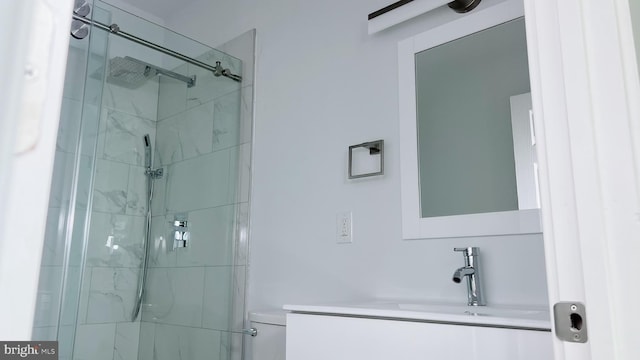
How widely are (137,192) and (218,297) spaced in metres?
0.71

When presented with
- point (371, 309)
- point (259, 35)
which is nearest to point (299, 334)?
point (371, 309)

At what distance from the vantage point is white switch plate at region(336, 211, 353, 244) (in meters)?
1.78

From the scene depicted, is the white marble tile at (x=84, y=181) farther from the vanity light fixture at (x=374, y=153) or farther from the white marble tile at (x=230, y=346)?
the vanity light fixture at (x=374, y=153)

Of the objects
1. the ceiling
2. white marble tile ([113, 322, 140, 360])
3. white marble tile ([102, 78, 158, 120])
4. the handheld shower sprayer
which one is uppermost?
the ceiling

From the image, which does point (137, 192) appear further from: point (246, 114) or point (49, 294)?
point (49, 294)

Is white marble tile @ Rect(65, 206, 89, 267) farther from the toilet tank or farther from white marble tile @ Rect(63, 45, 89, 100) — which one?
the toilet tank

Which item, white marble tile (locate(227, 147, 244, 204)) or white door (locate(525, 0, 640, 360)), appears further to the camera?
white marble tile (locate(227, 147, 244, 204))

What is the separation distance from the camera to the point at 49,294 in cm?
162

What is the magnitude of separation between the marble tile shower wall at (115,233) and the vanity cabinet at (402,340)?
4.38 feet

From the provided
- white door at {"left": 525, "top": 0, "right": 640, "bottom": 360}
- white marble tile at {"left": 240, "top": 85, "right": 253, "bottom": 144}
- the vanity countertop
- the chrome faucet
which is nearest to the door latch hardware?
white door at {"left": 525, "top": 0, "right": 640, "bottom": 360}

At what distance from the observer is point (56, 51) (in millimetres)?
312

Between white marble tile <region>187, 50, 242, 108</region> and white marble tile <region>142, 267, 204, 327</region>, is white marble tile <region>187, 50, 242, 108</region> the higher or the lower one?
the higher one

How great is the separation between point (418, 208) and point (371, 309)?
1.69 ft

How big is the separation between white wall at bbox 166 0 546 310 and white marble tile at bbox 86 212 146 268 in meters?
0.65
